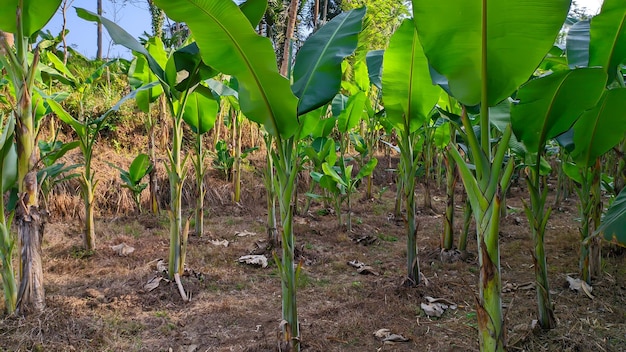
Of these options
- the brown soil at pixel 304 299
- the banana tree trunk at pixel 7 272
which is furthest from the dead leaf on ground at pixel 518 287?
the banana tree trunk at pixel 7 272

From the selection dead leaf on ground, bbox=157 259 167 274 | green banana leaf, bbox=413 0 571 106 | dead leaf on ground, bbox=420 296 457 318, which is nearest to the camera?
green banana leaf, bbox=413 0 571 106

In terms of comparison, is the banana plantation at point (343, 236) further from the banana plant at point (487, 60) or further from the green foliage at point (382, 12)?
the green foliage at point (382, 12)

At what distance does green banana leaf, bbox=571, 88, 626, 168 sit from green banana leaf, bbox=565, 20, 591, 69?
28 cm

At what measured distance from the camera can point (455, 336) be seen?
210 centimetres

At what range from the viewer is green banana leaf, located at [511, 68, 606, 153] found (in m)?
1.52

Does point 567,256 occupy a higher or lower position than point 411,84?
lower

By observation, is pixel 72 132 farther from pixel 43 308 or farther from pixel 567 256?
pixel 567 256

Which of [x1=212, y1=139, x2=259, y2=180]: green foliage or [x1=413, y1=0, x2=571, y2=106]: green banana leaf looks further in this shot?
[x1=212, y1=139, x2=259, y2=180]: green foliage

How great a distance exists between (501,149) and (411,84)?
114cm

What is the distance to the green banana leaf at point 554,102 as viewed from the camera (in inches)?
59.7

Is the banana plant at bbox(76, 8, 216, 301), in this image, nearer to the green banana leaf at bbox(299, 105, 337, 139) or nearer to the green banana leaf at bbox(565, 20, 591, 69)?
the green banana leaf at bbox(299, 105, 337, 139)

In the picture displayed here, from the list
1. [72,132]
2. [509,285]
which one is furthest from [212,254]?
[72,132]

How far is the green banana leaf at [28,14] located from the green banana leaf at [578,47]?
271 centimetres

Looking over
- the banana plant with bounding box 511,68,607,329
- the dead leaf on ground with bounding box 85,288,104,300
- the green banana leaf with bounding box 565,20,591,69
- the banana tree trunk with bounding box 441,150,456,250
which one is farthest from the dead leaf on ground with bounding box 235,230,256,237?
the green banana leaf with bounding box 565,20,591,69
